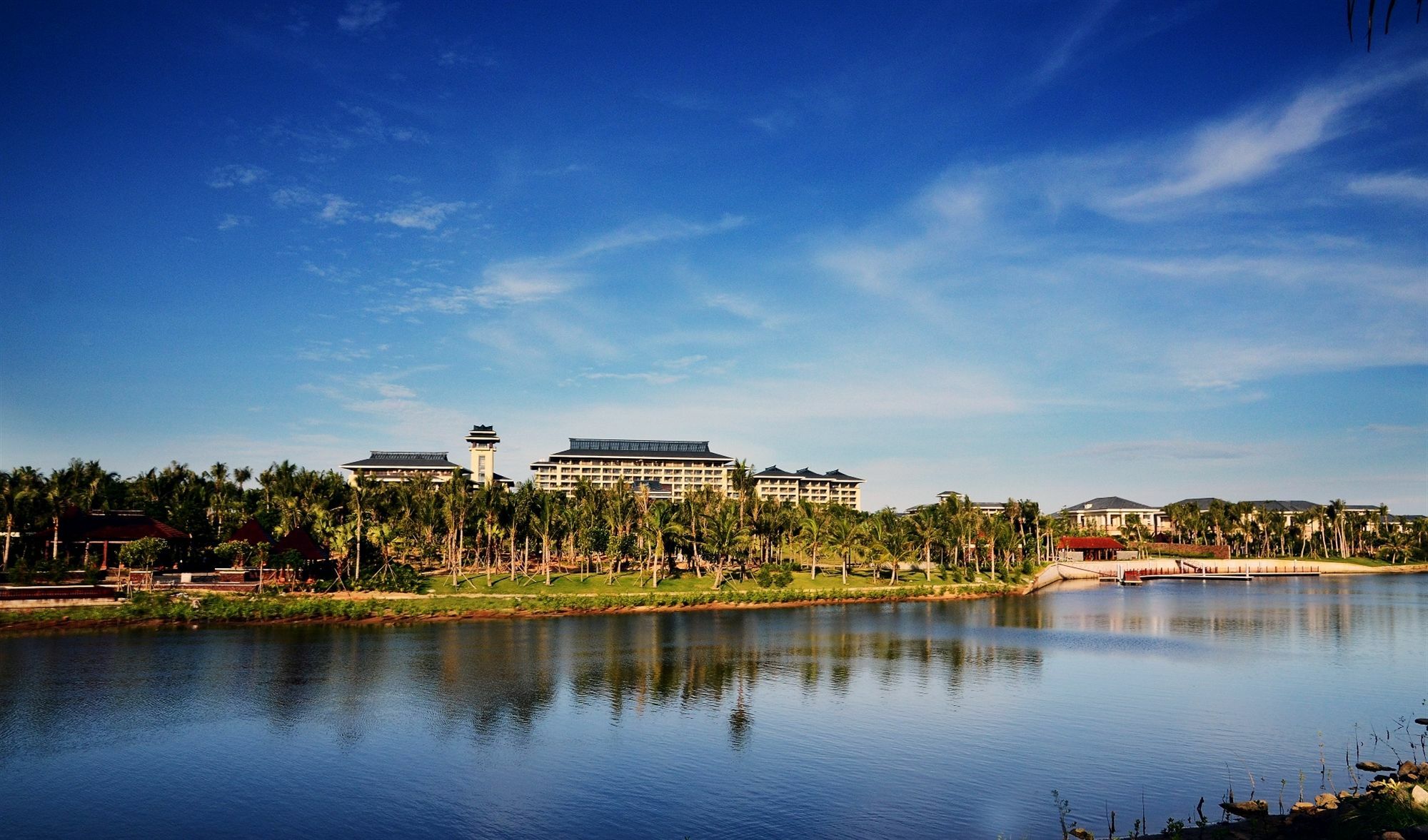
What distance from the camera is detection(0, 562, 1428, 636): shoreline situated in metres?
83.6

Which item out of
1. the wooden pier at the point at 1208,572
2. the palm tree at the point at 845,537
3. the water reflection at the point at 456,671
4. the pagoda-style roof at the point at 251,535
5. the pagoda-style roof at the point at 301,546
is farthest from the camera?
the wooden pier at the point at 1208,572

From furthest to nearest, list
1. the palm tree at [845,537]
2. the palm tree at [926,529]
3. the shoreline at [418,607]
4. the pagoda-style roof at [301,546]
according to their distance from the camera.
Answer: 1. the palm tree at [926,529]
2. the palm tree at [845,537]
3. the pagoda-style roof at [301,546]
4. the shoreline at [418,607]

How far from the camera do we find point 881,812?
3428cm

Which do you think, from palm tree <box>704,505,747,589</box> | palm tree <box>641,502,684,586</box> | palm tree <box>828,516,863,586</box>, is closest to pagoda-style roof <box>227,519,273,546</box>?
palm tree <box>641,502,684,586</box>

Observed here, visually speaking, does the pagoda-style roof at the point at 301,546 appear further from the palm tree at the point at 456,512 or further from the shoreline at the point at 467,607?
the palm tree at the point at 456,512

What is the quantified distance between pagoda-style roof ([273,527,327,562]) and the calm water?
23.0 metres

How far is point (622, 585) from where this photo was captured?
394 feet

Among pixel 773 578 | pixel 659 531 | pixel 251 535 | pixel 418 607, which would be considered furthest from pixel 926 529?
pixel 251 535

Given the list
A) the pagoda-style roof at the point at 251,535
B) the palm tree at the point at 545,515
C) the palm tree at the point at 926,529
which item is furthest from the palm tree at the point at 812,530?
the pagoda-style roof at the point at 251,535

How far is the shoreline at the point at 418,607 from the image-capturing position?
83.6 m

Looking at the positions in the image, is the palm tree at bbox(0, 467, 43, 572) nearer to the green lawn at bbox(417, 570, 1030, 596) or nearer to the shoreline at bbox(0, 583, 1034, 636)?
the shoreline at bbox(0, 583, 1034, 636)

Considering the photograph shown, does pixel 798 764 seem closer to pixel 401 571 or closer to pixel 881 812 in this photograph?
pixel 881 812

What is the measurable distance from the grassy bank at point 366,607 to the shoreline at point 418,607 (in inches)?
3.2

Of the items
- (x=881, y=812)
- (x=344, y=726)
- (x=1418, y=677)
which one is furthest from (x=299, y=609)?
(x=1418, y=677)
